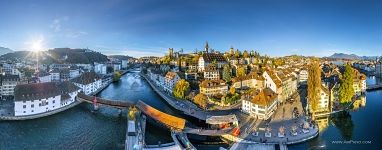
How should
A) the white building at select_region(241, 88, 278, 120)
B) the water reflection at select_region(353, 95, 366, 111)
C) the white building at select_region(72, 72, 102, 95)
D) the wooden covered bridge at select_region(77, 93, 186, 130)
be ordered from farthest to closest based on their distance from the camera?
1. the white building at select_region(72, 72, 102, 95)
2. the water reflection at select_region(353, 95, 366, 111)
3. the white building at select_region(241, 88, 278, 120)
4. the wooden covered bridge at select_region(77, 93, 186, 130)

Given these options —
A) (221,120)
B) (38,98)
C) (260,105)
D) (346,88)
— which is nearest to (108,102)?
(38,98)

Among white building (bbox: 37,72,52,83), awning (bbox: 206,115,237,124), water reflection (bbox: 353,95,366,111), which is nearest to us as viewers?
awning (bbox: 206,115,237,124)

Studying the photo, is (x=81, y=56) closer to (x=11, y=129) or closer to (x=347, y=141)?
(x=11, y=129)

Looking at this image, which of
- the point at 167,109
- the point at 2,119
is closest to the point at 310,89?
the point at 167,109

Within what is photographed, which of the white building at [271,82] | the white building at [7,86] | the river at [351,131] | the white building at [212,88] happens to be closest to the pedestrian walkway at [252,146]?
the river at [351,131]

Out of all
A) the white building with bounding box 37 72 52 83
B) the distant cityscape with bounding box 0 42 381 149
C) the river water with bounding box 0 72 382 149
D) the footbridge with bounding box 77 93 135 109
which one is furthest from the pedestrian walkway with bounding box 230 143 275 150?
the white building with bounding box 37 72 52 83

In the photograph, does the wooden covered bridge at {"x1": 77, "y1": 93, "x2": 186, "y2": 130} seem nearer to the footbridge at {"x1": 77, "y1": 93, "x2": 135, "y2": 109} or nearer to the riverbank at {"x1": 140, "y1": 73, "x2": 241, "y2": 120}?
the footbridge at {"x1": 77, "y1": 93, "x2": 135, "y2": 109}

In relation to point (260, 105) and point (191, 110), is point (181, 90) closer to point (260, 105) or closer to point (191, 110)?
point (191, 110)
